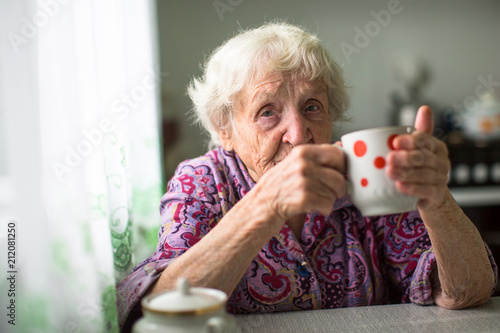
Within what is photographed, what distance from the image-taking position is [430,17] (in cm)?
337

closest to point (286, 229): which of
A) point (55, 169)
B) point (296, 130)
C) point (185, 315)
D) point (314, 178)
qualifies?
point (296, 130)

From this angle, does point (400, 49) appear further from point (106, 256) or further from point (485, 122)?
point (106, 256)

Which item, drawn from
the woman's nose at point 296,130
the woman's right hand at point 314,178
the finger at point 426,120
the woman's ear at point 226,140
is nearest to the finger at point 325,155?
the woman's right hand at point 314,178

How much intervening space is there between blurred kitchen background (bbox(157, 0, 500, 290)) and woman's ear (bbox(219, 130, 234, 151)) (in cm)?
171

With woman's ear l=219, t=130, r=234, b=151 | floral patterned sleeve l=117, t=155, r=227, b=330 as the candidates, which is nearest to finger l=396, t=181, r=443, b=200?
floral patterned sleeve l=117, t=155, r=227, b=330

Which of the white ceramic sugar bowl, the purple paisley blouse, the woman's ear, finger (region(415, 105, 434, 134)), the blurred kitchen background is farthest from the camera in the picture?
the blurred kitchen background

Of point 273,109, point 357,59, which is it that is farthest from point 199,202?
point 357,59

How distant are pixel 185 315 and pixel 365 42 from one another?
3.27 metres

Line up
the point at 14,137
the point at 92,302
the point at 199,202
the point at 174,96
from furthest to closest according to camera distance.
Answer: the point at 174,96 → the point at 199,202 → the point at 92,302 → the point at 14,137

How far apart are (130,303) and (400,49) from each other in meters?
2.98

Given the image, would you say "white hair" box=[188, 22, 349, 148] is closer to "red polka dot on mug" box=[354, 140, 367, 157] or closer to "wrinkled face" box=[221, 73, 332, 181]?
"wrinkled face" box=[221, 73, 332, 181]

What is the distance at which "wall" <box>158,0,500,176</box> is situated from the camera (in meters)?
3.17

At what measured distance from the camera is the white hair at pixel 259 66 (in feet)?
4.06

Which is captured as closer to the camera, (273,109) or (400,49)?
(273,109)
